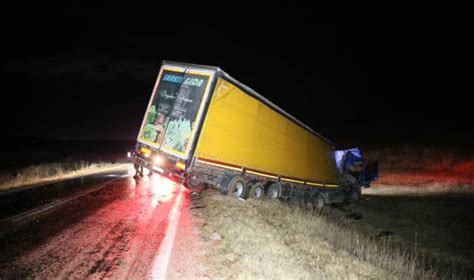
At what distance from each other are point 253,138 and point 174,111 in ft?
9.20

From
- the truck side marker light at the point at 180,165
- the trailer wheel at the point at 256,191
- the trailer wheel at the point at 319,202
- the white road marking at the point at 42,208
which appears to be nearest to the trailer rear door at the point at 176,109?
the truck side marker light at the point at 180,165

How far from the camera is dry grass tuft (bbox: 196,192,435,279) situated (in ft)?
19.4

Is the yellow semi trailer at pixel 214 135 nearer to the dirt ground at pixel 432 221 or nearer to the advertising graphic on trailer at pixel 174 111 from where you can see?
the advertising graphic on trailer at pixel 174 111

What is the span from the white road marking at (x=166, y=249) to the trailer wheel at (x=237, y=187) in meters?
2.10

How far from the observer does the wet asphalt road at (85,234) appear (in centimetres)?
553

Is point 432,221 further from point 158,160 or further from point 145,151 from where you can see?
point 145,151

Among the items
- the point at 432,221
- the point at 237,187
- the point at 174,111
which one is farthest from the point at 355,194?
the point at 174,111

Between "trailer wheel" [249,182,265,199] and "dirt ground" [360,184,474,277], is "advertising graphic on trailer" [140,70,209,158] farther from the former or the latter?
"dirt ground" [360,184,474,277]

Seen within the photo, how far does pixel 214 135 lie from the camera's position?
10438mm

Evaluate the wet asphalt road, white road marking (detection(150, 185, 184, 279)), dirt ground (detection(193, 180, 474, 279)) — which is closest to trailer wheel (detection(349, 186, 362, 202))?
dirt ground (detection(193, 180, 474, 279))

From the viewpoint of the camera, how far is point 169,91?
1140cm

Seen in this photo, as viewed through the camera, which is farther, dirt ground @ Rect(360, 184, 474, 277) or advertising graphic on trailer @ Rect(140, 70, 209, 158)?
dirt ground @ Rect(360, 184, 474, 277)

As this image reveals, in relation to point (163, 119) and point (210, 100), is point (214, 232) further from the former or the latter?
point (163, 119)

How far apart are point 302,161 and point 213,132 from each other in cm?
636
